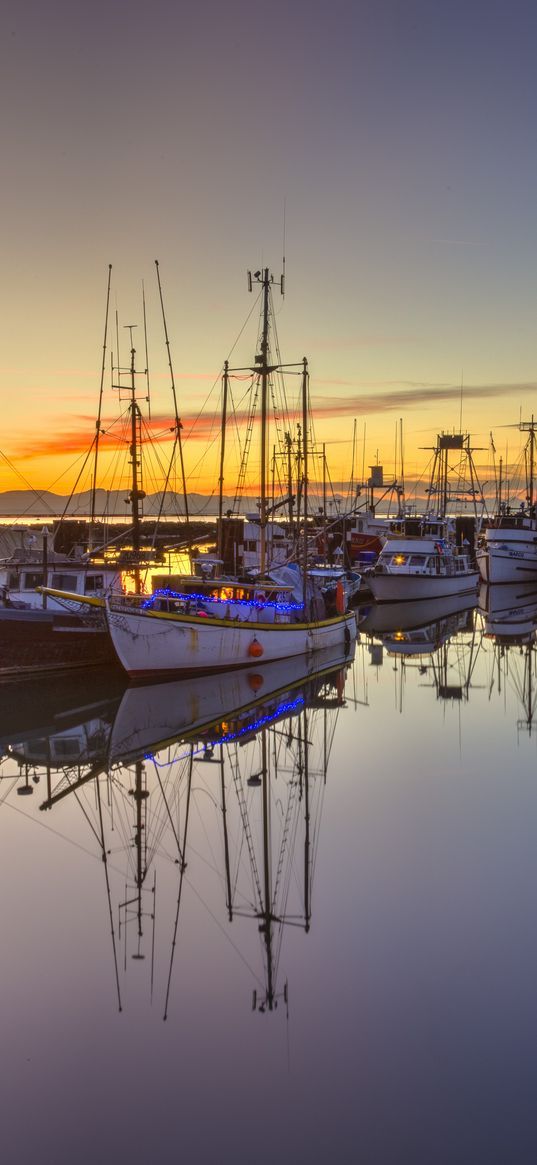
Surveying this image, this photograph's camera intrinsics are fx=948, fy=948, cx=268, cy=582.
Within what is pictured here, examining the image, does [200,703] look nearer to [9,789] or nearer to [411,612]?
[9,789]

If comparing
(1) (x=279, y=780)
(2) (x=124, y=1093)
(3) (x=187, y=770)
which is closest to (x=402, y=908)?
(2) (x=124, y=1093)

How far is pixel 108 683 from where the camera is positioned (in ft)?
86.1

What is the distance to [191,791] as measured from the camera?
16375 mm

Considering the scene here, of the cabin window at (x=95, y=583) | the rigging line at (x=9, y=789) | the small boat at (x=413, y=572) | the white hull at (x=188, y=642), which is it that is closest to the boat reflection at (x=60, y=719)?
the rigging line at (x=9, y=789)

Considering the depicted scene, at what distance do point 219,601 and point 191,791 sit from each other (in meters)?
12.1

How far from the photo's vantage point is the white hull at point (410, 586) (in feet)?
164

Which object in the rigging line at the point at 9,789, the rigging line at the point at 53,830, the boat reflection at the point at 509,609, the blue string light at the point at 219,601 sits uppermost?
the blue string light at the point at 219,601

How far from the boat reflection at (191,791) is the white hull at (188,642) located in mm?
688

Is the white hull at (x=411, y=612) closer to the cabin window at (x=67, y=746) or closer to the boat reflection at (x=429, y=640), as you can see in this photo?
the boat reflection at (x=429, y=640)

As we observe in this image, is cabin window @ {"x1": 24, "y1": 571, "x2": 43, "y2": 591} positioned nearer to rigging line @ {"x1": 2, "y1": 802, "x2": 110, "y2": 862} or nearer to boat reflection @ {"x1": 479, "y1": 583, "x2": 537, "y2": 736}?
boat reflection @ {"x1": 479, "y1": 583, "x2": 537, "y2": 736}

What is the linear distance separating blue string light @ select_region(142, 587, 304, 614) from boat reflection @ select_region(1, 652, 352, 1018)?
233 cm

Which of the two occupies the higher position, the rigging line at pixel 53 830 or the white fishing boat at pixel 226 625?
the white fishing boat at pixel 226 625

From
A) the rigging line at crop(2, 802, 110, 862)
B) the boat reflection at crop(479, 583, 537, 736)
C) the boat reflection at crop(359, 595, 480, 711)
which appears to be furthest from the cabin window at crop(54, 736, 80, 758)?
the boat reflection at crop(479, 583, 537, 736)

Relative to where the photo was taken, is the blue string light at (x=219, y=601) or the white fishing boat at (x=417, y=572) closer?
the blue string light at (x=219, y=601)
